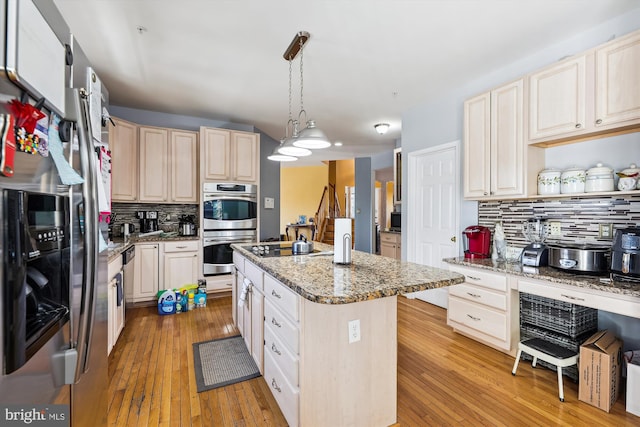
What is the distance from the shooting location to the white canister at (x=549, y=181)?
2.48 meters

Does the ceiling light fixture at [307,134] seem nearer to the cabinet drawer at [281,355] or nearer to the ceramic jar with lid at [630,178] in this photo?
the cabinet drawer at [281,355]

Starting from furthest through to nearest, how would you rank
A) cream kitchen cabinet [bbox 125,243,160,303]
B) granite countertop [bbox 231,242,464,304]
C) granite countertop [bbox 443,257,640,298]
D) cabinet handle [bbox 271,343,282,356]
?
cream kitchen cabinet [bbox 125,243,160,303], granite countertop [bbox 443,257,640,298], cabinet handle [bbox 271,343,282,356], granite countertop [bbox 231,242,464,304]

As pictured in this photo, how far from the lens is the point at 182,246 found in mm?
3963

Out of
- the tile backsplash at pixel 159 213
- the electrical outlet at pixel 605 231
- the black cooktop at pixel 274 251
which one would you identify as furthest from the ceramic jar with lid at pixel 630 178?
the tile backsplash at pixel 159 213

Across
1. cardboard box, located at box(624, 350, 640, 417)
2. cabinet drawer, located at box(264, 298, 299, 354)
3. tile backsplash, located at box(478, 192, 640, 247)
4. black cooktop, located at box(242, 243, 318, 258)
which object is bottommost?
cardboard box, located at box(624, 350, 640, 417)

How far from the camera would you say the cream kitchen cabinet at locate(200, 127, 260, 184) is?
4.17 metres

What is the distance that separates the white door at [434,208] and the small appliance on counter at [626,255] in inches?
60.5

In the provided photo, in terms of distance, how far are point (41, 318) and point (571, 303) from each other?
289 centimetres

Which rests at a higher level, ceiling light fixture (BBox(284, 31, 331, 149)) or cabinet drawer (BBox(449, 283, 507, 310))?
ceiling light fixture (BBox(284, 31, 331, 149))

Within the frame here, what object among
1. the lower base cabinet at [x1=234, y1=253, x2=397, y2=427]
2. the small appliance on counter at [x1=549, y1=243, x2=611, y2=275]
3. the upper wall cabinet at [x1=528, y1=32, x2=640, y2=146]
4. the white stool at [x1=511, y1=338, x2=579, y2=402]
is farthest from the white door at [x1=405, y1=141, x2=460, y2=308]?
the lower base cabinet at [x1=234, y1=253, x2=397, y2=427]

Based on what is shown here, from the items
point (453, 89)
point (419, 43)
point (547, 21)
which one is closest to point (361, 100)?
point (453, 89)

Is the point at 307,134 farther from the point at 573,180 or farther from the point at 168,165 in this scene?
the point at 168,165

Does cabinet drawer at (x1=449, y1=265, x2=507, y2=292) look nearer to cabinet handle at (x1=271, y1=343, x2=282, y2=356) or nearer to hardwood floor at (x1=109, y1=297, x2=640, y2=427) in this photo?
hardwood floor at (x1=109, y1=297, x2=640, y2=427)

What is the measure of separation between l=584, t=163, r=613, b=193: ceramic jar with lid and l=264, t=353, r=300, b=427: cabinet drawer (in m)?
2.55
